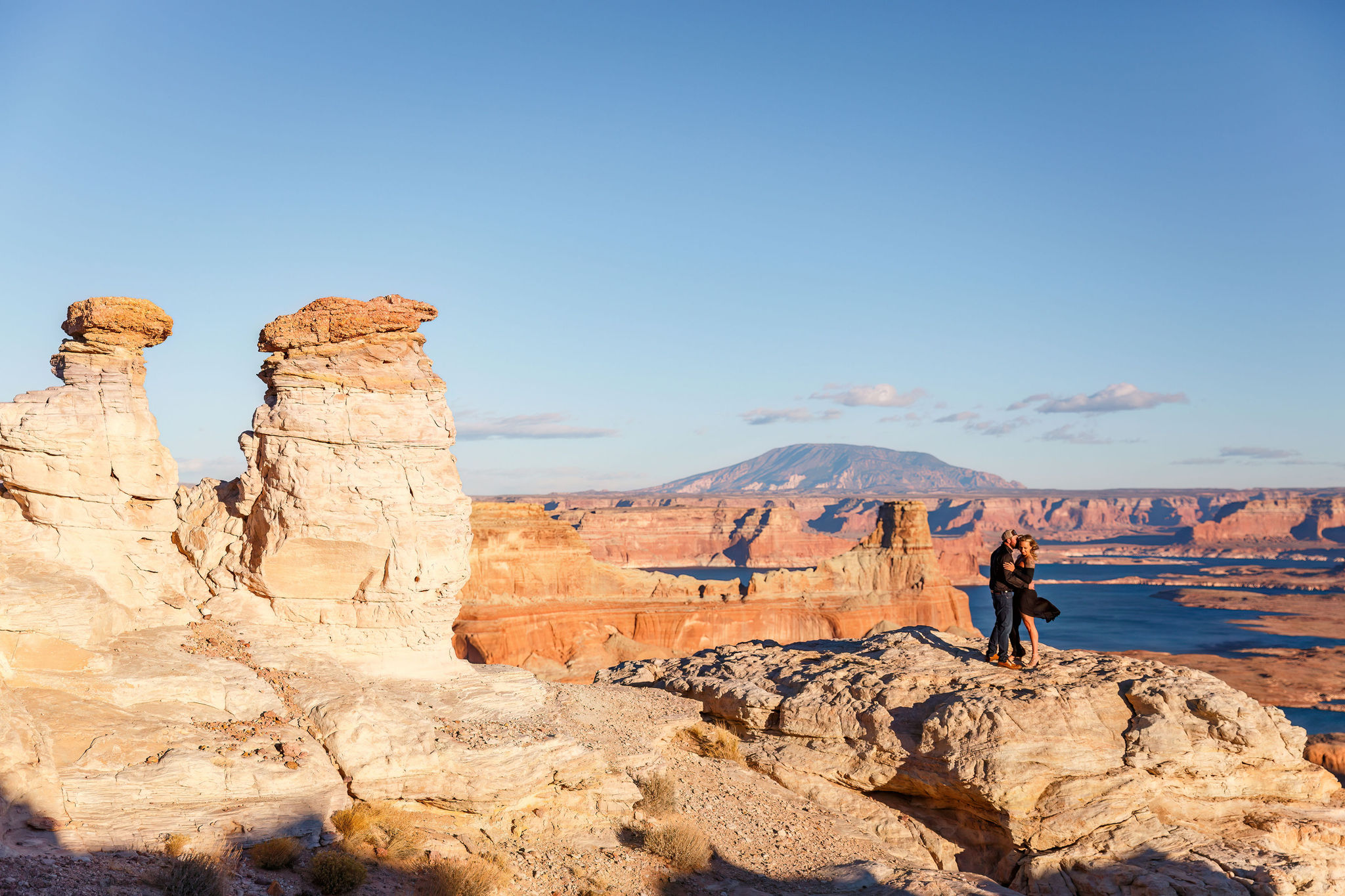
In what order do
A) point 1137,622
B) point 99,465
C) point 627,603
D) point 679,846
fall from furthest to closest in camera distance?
point 1137,622 < point 627,603 < point 99,465 < point 679,846

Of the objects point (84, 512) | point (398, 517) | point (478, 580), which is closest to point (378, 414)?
point (398, 517)

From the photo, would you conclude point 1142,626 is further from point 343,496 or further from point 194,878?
point 194,878

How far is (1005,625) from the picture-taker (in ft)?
44.2

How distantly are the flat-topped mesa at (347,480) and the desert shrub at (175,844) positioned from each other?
4.79 meters

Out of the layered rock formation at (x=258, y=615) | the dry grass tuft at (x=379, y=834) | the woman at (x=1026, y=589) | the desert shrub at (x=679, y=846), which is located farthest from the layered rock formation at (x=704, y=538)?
the dry grass tuft at (x=379, y=834)

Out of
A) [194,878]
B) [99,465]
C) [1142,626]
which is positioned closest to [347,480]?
[99,465]

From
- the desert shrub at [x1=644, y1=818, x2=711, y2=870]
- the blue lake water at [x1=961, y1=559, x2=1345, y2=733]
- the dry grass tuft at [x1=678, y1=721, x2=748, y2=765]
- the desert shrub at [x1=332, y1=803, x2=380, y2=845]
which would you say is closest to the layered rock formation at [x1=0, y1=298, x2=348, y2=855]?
the desert shrub at [x1=332, y1=803, x2=380, y2=845]

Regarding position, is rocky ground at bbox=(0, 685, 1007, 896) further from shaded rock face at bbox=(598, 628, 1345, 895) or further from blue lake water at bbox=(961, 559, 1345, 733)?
blue lake water at bbox=(961, 559, 1345, 733)

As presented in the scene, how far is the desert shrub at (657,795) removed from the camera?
34.3 feet

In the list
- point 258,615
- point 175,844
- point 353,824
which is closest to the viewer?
point 175,844

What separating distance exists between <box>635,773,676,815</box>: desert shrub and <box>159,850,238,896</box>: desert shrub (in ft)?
15.6

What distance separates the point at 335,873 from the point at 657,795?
4137 millimetres

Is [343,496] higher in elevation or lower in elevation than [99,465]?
lower

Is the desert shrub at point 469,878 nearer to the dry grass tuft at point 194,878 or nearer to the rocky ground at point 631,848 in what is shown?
the rocky ground at point 631,848
